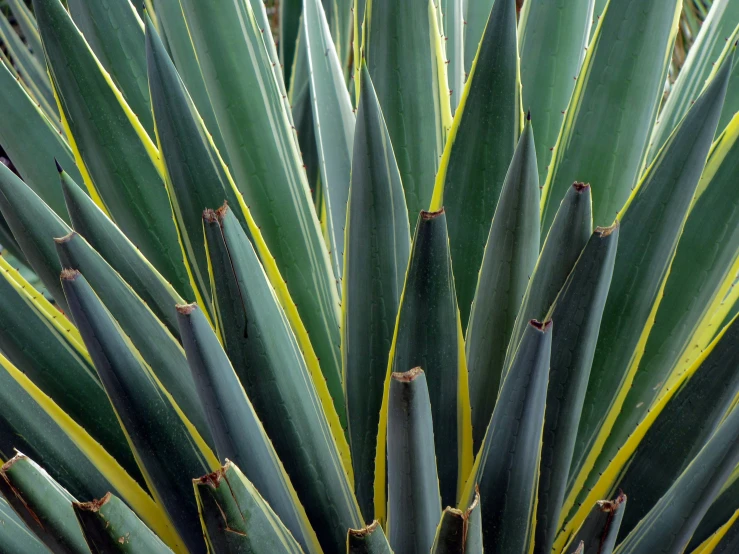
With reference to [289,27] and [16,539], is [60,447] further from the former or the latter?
[289,27]

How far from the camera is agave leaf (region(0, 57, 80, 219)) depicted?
80 centimetres

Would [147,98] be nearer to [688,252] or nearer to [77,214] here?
[77,214]

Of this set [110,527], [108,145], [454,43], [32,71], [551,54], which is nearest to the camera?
[110,527]

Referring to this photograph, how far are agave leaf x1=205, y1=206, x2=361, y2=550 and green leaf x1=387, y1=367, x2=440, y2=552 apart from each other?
0.09 metres

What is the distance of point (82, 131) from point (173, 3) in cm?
16

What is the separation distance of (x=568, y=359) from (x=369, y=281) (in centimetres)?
16

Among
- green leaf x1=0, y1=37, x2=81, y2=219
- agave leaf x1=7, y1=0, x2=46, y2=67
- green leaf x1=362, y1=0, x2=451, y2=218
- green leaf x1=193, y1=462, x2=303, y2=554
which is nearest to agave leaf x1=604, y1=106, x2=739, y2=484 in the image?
green leaf x1=362, y1=0, x2=451, y2=218

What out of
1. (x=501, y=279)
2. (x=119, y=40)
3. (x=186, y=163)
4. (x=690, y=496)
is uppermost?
(x=119, y=40)

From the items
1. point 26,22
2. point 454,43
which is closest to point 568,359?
point 454,43

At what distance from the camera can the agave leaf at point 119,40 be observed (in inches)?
30.3

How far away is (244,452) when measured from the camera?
0.50 metres

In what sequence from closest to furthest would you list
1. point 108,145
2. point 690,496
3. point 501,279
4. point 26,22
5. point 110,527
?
1. point 110,527
2. point 690,496
3. point 501,279
4. point 108,145
5. point 26,22

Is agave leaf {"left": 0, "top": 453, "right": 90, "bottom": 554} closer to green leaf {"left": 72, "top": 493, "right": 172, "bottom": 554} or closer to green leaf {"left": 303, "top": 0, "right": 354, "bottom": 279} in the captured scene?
green leaf {"left": 72, "top": 493, "right": 172, "bottom": 554}

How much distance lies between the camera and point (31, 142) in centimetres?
82
